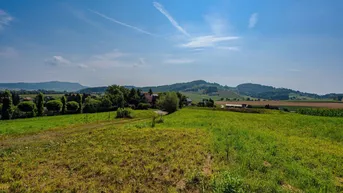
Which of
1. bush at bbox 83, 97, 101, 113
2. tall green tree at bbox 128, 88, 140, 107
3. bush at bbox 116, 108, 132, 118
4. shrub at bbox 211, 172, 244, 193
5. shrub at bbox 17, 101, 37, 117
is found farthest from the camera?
tall green tree at bbox 128, 88, 140, 107

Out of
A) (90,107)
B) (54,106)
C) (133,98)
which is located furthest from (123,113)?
(133,98)

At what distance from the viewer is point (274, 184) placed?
341 inches

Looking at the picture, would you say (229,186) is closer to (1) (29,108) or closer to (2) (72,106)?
(1) (29,108)

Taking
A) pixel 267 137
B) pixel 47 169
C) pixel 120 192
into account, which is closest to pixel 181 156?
pixel 120 192

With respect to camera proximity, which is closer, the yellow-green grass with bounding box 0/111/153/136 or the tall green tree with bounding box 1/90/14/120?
the yellow-green grass with bounding box 0/111/153/136

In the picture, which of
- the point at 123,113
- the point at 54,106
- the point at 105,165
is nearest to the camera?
the point at 105,165

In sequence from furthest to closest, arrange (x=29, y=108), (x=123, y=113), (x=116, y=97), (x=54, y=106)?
(x=116, y=97) → (x=54, y=106) → (x=29, y=108) → (x=123, y=113)

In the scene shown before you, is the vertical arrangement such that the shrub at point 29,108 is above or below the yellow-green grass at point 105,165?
below

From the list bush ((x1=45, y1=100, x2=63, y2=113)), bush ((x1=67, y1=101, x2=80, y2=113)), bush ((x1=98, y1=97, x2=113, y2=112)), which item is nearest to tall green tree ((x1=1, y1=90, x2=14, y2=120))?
bush ((x1=45, y1=100, x2=63, y2=113))

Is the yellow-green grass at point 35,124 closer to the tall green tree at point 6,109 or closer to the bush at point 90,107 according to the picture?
the tall green tree at point 6,109

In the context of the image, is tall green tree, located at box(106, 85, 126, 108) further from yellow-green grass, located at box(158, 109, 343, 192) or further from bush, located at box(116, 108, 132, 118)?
yellow-green grass, located at box(158, 109, 343, 192)

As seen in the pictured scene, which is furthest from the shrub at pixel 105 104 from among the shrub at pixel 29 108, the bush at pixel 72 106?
the shrub at pixel 29 108

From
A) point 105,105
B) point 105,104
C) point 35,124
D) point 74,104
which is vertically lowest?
point 35,124

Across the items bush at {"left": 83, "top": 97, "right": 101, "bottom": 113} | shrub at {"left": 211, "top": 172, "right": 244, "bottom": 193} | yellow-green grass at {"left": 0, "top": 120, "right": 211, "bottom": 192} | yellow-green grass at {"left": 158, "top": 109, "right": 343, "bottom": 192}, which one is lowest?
bush at {"left": 83, "top": 97, "right": 101, "bottom": 113}
